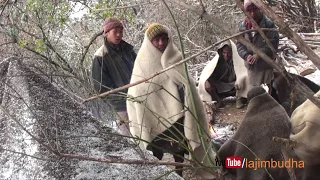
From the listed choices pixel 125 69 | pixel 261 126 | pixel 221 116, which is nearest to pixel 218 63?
pixel 221 116

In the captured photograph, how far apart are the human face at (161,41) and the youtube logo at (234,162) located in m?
1.31

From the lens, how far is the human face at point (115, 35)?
4047mm

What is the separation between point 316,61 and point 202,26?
7.45 m

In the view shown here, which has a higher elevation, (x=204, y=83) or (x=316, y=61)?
(x=316, y=61)

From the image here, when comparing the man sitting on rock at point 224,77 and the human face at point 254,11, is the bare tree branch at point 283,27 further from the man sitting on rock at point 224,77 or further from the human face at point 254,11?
the man sitting on rock at point 224,77

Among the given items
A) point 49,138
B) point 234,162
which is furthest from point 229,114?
point 49,138

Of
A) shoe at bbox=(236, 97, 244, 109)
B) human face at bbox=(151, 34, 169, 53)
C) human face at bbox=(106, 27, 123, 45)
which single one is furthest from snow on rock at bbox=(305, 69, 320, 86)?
human face at bbox=(106, 27, 123, 45)

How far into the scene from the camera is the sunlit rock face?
1.40 metres

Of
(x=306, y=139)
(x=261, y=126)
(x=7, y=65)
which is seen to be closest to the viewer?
(x=7, y=65)

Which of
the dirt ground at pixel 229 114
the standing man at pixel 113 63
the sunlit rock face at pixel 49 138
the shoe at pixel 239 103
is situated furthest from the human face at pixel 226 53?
the sunlit rock face at pixel 49 138

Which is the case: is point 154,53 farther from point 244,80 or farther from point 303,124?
point 244,80

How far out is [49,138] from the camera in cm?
145

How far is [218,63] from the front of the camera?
5973mm

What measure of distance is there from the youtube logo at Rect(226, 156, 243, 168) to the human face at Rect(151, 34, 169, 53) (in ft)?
4.31
